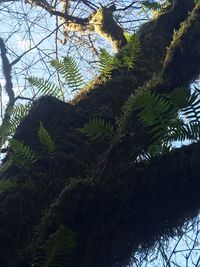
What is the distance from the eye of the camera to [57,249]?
1.75 metres

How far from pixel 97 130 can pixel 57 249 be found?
0.70m

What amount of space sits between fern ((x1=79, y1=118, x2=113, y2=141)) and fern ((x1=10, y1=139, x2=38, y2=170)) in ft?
0.87

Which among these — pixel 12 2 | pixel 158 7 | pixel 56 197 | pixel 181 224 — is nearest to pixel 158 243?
pixel 181 224

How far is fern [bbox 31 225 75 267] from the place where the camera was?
1744mm

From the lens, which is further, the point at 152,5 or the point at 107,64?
the point at 152,5

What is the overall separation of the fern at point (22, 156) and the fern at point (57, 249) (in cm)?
58

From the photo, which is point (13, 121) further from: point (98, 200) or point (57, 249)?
point (57, 249)

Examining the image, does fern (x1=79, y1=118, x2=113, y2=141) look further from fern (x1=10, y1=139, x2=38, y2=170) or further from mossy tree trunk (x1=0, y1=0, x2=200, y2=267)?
fern (x1=10, y1=139, x2=38, y2=170)

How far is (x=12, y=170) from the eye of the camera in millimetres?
2396

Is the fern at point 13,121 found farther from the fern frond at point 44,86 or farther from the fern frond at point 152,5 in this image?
the fern frond at point 152,5

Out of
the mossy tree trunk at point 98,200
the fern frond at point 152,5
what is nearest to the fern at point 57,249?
the mossy tree trunk at point 98,200

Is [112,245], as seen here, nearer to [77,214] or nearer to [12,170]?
[77,214]

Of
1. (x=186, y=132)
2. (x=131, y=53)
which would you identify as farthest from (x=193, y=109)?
(x=131, y=53)

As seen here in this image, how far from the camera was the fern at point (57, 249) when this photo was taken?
1.74m
